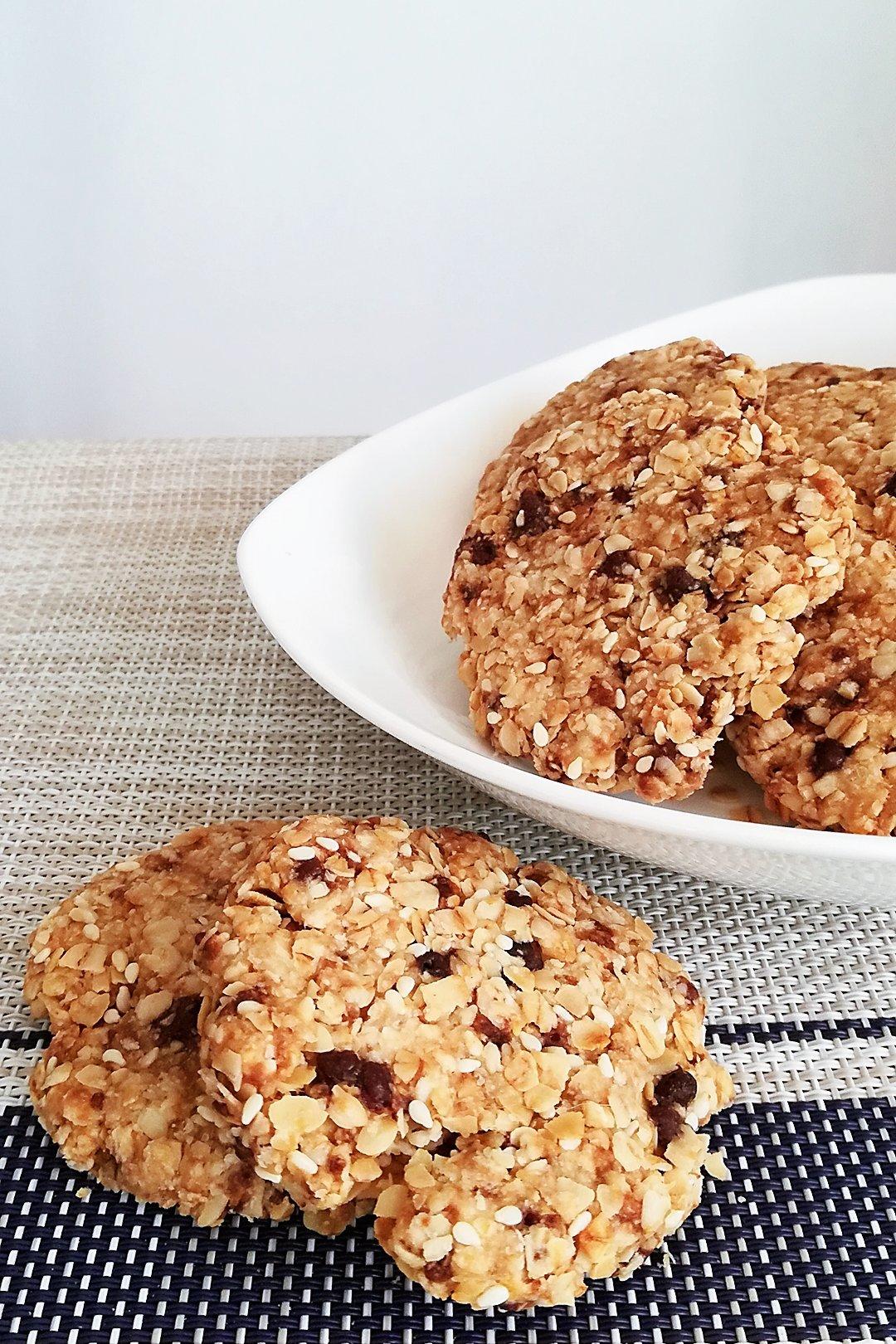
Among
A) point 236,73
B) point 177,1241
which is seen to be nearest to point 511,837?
point 177,1241

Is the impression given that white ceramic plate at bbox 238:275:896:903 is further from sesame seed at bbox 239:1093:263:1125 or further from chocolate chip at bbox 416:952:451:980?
sesame seed at bbox 239:1093:263:1125

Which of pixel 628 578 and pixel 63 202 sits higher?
pixel 628 578

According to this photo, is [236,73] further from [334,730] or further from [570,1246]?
[570,1246]

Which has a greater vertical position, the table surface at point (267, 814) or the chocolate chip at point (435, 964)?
the chocolate chip at point (435, 964)

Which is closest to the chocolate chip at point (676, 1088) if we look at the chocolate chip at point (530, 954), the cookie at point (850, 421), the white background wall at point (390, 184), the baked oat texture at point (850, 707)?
the chocolate chip at point (530, 954)

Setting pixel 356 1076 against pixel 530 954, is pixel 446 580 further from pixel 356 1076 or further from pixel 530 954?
pixel 356 1076

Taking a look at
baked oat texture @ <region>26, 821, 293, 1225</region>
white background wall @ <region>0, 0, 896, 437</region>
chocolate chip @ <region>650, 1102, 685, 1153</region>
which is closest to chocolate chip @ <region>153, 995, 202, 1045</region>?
baked oat texture @ <region>26, 821, 293, 1225</region>

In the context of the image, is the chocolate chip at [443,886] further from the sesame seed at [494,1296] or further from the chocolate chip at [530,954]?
the sesame seed at [494,1296]
